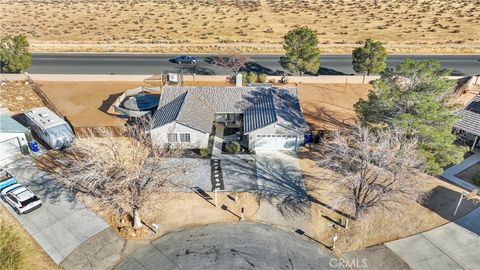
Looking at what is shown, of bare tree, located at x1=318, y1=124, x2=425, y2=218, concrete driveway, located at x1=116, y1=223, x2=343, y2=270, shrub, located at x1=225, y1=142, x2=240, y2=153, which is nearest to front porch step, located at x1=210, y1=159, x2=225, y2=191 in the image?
shrub, located at x1=225, y1=142, x2=240, y2=153

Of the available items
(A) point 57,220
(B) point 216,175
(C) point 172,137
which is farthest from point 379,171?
(A) point 57,220

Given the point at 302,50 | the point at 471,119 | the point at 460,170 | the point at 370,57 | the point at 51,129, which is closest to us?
the point at 460,170

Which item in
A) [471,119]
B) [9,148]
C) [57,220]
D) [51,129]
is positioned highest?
[471,119]

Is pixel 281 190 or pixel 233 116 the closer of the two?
pixel 281 190

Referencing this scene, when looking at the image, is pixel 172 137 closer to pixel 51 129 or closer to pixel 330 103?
pixel 51 129

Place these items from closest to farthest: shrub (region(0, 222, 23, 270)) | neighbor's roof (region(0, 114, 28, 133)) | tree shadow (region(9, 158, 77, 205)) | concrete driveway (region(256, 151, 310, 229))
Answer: shrub (region(0, 222, 23, 270)), concrete driveway (region(256, 151, 310, 229)), tree shadow (region(9, 158, 77, 205)), neighbor's roof (region(0, 114, 28, 133))

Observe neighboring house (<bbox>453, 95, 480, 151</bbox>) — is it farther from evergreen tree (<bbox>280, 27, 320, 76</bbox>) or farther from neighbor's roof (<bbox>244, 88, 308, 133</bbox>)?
evergreen tree (<bbox>280, 27, 320, 76</bbox>)
